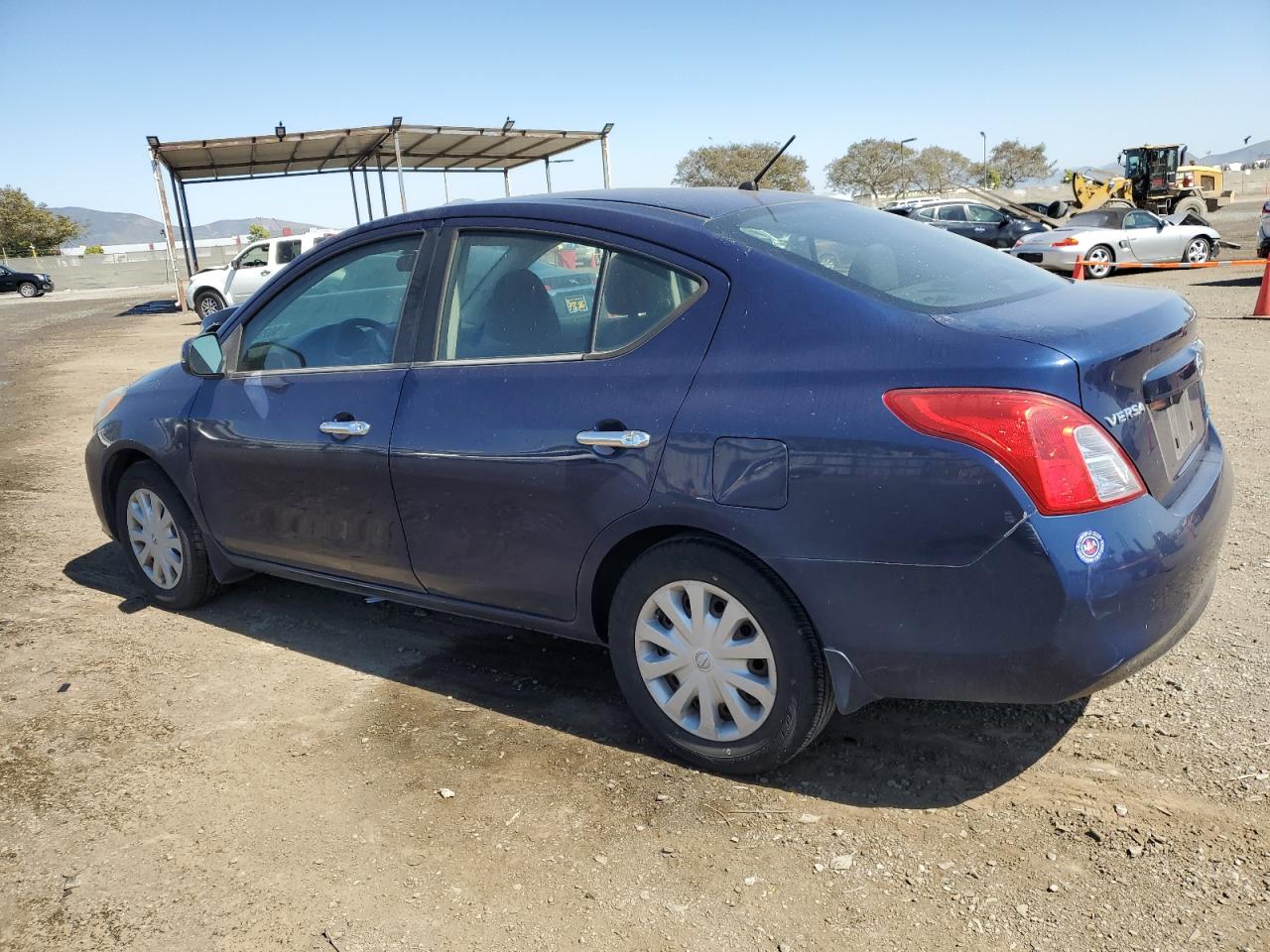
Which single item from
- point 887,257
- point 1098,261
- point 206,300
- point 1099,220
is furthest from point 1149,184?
point 887,257

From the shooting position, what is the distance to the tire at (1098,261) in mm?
18531

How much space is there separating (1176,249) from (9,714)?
2174 centimetres

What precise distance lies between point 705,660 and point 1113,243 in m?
19.1

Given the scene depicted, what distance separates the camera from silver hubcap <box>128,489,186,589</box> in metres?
4.55

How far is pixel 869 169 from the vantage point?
268 feet

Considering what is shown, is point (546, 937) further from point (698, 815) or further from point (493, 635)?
point (493, 635)

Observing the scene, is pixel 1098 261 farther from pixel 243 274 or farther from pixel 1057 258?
pixel 243 274

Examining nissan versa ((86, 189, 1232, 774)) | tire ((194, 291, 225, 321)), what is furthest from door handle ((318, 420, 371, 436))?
tire ((194, 291, 225, 321))

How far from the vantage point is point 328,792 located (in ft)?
10.1

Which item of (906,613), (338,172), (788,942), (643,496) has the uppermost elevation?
(338,172)

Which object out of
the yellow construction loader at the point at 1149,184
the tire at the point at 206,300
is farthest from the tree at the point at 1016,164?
the tire at the point at 206,300

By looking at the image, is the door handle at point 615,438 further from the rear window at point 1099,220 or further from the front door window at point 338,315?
the rear window at point 1099,220

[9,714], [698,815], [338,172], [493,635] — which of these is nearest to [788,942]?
[698,815]

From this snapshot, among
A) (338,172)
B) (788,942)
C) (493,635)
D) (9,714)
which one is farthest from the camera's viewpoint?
(338,172)
